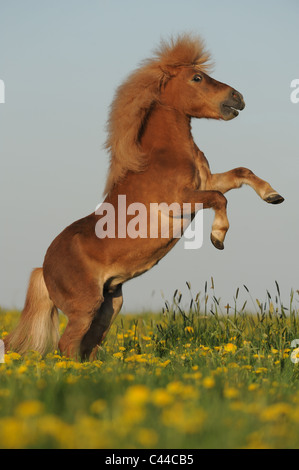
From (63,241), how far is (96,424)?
394 centimetres

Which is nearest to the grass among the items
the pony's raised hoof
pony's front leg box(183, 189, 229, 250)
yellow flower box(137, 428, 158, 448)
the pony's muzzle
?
yellow flower box(137, 428, 158, 448)

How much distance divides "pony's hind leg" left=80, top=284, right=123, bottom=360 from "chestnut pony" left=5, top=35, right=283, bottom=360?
1 centimetres

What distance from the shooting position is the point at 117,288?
623 centimetres

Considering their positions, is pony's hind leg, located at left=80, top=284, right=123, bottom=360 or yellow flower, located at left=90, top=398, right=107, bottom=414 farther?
pony's hind leg, located at left=80, top=284, right=123, bottom=360

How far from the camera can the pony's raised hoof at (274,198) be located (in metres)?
5.68

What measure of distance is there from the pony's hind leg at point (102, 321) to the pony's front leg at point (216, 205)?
1267 millimetres

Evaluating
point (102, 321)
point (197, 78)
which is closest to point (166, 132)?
point (197, 78)

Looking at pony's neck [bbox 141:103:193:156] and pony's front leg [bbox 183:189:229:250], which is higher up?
pony's neck [bbox 141:103:193:156]

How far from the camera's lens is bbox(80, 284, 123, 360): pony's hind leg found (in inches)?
245

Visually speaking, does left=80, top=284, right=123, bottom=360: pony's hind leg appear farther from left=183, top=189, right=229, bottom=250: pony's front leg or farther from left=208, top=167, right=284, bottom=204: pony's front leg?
left=208, top=167, right=284, bottom=204: pony's front leg

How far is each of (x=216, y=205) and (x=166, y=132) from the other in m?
0.93

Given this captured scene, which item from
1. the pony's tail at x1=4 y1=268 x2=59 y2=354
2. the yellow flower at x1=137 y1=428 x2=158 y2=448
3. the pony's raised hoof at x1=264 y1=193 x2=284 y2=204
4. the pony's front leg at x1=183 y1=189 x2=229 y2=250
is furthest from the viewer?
the pony's tail at x1=4 y1=268 x2=59 y2=354
